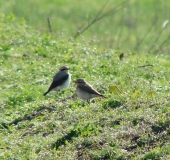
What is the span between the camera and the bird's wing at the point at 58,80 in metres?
14.9

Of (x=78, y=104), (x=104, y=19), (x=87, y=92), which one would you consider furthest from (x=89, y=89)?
(x=104, y=19)

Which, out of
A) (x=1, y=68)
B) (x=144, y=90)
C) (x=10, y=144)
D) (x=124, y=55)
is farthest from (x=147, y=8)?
(x=10, y=144)

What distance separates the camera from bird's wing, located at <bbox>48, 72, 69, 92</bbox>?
14880mm

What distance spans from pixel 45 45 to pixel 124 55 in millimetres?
2165

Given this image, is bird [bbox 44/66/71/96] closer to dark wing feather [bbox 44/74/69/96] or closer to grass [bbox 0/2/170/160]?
dark wing feather [bbox 44/74/69/96]

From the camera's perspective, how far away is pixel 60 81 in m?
14.8

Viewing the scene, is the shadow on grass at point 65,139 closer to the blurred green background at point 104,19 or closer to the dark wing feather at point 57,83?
the dark wing feather at point 57,83

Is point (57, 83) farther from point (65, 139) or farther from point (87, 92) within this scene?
point (65, 139)

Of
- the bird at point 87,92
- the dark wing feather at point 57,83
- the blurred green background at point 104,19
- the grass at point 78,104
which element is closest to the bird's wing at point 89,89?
the bird at point 87,92

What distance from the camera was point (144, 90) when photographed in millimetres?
13102

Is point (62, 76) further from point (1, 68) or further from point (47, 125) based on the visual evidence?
point (47, 125)

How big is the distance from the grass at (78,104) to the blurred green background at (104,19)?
8739 mm

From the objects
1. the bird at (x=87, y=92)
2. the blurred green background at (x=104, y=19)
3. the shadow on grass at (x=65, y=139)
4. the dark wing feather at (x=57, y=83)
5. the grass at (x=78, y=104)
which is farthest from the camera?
the blurred green background at (x=104, y=19)

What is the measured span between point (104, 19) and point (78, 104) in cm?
1827
